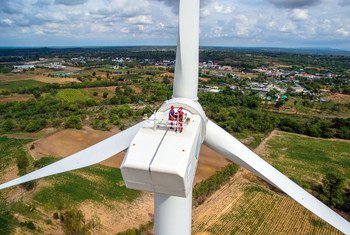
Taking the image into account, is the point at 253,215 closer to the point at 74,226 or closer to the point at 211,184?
the point at 211,184

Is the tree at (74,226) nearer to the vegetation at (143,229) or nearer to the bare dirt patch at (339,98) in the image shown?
the vegetation at (143,229)

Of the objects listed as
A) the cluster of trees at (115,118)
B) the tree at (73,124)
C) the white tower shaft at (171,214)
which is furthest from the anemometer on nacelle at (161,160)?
the tree at (73,124)

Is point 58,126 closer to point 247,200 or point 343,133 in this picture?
point 247,200

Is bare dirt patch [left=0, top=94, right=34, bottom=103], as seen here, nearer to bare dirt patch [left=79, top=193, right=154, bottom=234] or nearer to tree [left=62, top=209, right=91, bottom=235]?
bare dirt patch [left=79, top=193, right=154, bottom=234]

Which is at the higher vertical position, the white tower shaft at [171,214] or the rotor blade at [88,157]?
the rotor blade at [88,157]

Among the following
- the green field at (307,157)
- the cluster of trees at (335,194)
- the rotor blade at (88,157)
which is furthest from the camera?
the green field at (307,157)

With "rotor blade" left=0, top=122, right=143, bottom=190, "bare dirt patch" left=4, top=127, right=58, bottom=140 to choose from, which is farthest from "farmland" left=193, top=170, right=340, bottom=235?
"bare dirt patch" left=4, top=127, right=58, bottom=140

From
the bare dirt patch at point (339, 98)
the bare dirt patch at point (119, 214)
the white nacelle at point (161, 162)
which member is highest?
the white nacelle at point (161, 162)
